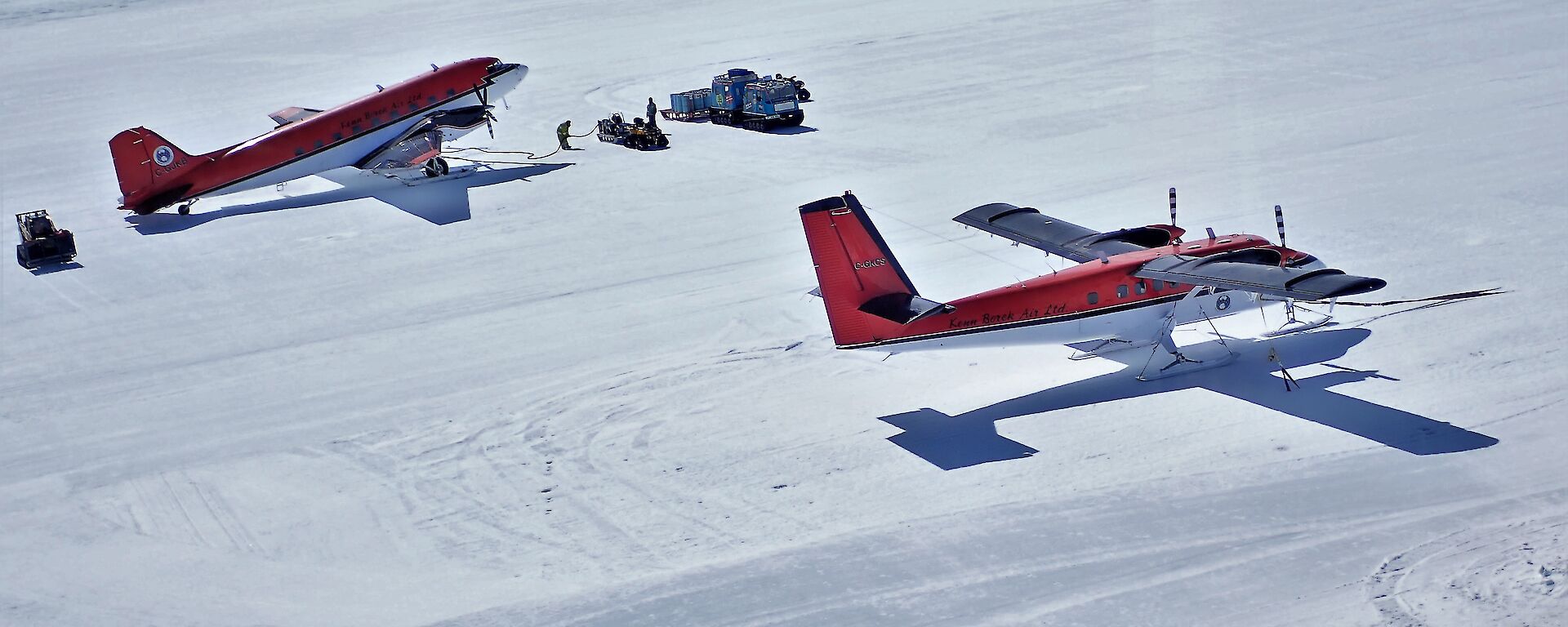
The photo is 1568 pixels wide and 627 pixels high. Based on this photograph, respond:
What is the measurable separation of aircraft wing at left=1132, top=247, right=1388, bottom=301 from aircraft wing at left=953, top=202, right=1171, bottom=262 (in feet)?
7.93

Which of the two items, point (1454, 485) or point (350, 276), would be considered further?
point (350, 276)

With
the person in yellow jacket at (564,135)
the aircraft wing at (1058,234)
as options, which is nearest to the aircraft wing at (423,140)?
the person in yellow jacket at (564,135)

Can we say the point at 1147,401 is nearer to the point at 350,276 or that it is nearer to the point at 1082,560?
the point at 1082,560

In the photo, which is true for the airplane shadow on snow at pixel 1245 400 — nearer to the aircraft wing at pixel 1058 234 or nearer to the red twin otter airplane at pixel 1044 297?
the red twin otter airplane at pixel 1044 297

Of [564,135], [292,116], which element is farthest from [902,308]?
[292,116]

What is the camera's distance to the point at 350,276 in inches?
1657

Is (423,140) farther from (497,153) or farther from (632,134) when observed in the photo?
(632,134)

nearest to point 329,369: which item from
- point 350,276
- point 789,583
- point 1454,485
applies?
point 350,276

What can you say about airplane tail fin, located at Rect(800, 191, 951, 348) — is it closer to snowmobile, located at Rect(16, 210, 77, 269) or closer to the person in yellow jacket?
snowmobile, located at Rect(16, 210, 77, 269)

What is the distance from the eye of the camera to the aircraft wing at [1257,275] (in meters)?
26.5

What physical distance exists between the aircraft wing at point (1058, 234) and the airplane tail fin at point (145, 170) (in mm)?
28832

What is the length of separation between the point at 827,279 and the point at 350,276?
1842 centimetres

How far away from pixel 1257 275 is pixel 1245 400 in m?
2.72

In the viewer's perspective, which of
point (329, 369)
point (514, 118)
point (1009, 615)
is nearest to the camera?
point (1009, 615)
